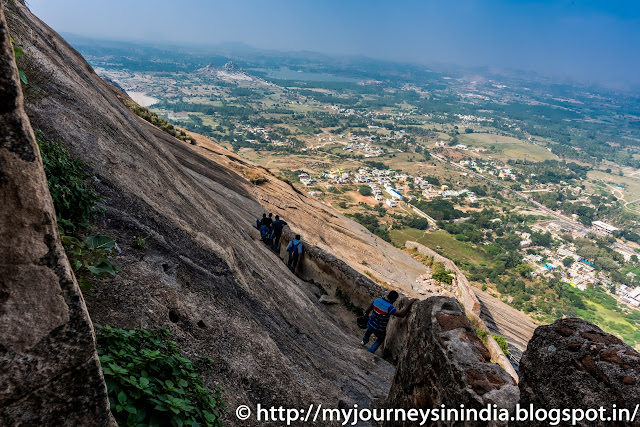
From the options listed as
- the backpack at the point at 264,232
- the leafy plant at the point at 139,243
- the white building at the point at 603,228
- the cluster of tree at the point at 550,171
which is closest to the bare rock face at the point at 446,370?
the leafy plant at the point at 139,243

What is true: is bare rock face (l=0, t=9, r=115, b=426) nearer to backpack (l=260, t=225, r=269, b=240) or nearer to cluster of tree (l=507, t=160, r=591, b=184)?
backpack (l=260, t=225, r=269, b=240)

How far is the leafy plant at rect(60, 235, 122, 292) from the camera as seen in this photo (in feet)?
12.4

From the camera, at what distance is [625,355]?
3584 millimetres

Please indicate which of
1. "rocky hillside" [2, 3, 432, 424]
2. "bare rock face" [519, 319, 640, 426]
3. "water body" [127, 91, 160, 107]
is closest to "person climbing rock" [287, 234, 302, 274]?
"rocky hillside" [2, 3, 432, 424]

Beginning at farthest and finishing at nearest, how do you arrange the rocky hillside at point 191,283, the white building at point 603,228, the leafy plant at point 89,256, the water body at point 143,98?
the water body at point 143,98 < the white building at point 603,228 < the rocky hillside at point 191,283 < the leafy plant at point 89,256

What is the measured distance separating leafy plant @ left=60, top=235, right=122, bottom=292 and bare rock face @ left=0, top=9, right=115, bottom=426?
1208mm

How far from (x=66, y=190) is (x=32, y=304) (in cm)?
291

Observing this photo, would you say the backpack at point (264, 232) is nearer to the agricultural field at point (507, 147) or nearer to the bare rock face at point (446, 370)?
the bare rock face at point (446, 370)

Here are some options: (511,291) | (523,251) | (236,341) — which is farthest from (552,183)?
(236,341)

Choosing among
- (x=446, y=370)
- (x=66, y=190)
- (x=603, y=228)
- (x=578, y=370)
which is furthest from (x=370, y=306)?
(x=603, y=228)

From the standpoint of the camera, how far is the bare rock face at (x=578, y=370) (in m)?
3.40

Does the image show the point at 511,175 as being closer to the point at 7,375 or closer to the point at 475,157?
the point at 475,157

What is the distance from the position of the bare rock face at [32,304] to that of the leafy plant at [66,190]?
250 cm

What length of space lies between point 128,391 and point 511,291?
56.4 m
